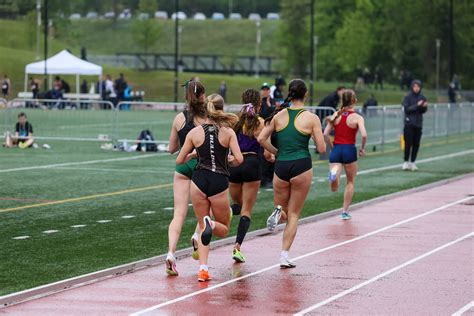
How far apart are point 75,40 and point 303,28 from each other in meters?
26.1

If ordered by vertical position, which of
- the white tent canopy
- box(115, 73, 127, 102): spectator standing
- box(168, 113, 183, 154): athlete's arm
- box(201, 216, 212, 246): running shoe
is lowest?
box(201, 216, 212, 246): running shoe

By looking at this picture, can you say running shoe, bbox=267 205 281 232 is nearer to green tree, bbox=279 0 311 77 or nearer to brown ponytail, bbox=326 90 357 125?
brown ponytail, bbox=326 90 357 125

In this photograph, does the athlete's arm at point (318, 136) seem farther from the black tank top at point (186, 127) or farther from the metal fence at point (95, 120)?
the metal fence at point (95, 120)

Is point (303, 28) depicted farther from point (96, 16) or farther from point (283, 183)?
point (283, 183)

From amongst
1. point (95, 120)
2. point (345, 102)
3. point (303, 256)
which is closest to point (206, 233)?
point (303, 256)

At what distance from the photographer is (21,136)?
Result: 32.9m

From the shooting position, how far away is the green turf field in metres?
14.0

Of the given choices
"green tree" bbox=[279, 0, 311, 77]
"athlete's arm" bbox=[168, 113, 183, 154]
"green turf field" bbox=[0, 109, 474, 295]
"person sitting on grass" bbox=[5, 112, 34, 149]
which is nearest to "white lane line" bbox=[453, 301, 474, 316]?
"athlete's arm" bbox=[168, 113, 183, 154]

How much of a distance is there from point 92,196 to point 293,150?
797 centimetres

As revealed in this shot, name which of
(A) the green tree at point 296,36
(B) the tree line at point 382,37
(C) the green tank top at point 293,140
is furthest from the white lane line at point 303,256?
(A) the green tree at point 296,36

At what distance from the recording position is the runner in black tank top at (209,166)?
12445 millimetres

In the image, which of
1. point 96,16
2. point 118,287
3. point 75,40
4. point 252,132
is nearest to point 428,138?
point 252,132

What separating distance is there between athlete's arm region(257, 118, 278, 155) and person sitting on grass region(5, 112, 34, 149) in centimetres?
1948

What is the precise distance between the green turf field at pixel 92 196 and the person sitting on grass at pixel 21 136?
0.75m
